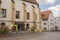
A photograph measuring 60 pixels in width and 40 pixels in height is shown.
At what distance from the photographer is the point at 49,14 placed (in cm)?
8988

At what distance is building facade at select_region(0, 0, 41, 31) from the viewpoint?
4284 cm

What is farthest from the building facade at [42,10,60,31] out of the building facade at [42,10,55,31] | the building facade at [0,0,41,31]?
the building facade at [0,0,41,31]

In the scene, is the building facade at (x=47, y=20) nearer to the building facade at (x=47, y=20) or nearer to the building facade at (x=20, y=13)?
the building facade at (x=47, y=20)

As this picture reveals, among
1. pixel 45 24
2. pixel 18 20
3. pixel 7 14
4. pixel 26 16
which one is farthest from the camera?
pixel 45 24

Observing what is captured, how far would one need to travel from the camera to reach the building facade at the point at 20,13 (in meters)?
42.8

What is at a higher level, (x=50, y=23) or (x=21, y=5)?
(x=21, y=5)

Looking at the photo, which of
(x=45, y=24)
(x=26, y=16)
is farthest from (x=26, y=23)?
(x=45, y=24)

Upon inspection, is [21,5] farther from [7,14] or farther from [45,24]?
[45,24]

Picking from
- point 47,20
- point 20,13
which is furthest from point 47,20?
point 20,13

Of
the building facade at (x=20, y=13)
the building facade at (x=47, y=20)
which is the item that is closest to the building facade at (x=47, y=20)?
the building facade at (x=47, y=20)

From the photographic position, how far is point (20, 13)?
1893 inches

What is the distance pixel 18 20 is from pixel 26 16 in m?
4.18

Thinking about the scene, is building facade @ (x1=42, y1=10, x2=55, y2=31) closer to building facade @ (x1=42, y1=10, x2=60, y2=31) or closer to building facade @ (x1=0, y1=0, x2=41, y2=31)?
building facade @ (x1=42, y1=10, x2=60, y2=31)

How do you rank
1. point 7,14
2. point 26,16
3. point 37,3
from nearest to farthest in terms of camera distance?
1. point 7,14
2. point 26,16
3. point 37,3
